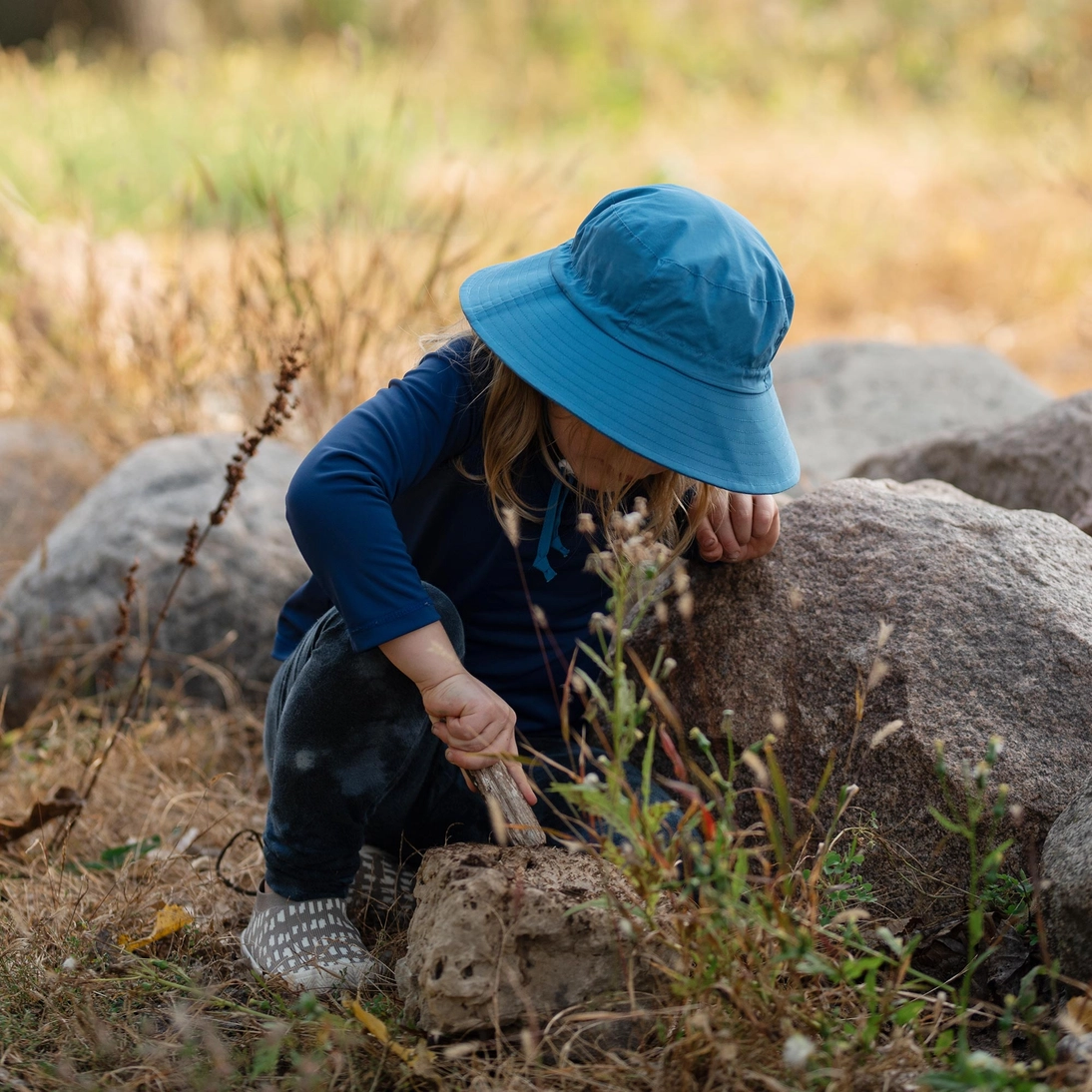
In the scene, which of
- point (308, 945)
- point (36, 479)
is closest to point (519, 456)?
point (308, 945)

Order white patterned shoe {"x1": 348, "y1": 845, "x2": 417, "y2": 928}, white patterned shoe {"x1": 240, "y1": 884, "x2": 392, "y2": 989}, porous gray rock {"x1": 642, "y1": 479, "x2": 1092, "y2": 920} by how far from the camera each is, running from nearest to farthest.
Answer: white patterned shoe {"x1": 240, "y1": 884, "x2": 392, "y2": 989}
porous gray rock {"x1": 642, "y1": 479, "x2": 1092, "y2": 920}
white patterned shoe {"x1": 348, "y1": 845, "x2": 417, "y2": 928}

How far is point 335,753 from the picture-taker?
1.70 metres

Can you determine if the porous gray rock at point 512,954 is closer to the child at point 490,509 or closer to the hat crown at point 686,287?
the child at point 490,509

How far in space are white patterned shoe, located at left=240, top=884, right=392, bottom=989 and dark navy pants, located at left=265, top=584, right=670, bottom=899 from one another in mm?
28

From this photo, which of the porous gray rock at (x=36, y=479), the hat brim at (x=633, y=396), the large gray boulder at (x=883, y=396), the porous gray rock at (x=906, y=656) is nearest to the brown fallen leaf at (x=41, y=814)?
the porous gray rock at (x=906, y=656)

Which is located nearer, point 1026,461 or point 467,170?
point 1026,461

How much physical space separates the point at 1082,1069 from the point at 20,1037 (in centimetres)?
128

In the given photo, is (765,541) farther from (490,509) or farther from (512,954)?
(512,954)

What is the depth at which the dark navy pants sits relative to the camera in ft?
5.52

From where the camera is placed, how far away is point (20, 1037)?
1.49 metres

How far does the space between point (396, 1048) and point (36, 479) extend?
9.52 feet

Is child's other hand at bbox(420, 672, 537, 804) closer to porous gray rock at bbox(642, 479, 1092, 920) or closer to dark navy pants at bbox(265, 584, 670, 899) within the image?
dark navy pants at bbox(265, 584, 670, 899)

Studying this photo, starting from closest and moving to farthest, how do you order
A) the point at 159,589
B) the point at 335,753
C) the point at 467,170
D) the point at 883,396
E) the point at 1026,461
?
the point at 335,753 < the point at 1026,461 < the point at 159,589 < the point at 467,170 < the point at 883,396

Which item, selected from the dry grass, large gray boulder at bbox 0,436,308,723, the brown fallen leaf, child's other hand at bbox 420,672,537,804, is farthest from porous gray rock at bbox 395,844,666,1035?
the dry grass
